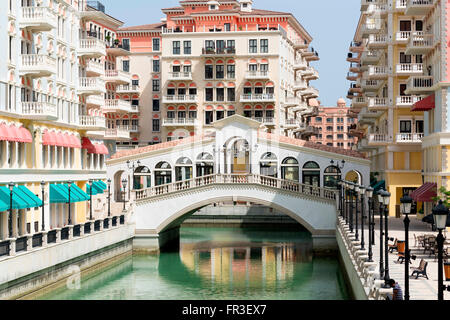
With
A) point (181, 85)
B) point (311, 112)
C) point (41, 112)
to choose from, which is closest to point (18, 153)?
point (41, 112)

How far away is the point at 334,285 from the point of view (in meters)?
38.4

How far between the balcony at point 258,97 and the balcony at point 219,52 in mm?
5005

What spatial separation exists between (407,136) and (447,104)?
11926 mm

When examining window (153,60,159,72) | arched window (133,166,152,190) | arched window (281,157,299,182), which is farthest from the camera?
window (153,60,159,72)

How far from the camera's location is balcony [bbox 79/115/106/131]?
→ 2101 inches

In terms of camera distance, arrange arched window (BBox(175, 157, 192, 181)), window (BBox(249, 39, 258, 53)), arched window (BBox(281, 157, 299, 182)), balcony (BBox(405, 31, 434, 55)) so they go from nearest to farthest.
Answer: balcony (BBox(405, 31, 434, 55)) → arched window (BBox(281, 157, 299, 182)) → arched window (BBox(175, 157, 192, 181)) → window (BBox(249, 39, 258, 53))

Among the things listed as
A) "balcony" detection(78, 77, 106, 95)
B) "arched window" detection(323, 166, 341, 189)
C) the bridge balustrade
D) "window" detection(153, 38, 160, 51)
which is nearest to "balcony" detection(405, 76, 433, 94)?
the bridge balustrade

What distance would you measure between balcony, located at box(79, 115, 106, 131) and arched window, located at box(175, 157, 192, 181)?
34.5 feet

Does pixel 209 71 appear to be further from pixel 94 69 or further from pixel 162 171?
pixel 94 69

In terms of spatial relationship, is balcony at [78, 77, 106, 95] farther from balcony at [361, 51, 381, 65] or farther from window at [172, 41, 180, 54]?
window at [172, 41, 180, 54]

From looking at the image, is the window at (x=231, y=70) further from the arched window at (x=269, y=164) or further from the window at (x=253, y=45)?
the arched window at (x=269, y=164)

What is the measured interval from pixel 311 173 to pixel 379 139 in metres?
6.38

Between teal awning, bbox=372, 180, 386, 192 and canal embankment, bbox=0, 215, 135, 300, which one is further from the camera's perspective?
teal awning, bbox=372, 180, 386, 192

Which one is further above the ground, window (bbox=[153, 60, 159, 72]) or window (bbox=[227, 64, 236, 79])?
window (bbox=[153, 60, 159, 72])
